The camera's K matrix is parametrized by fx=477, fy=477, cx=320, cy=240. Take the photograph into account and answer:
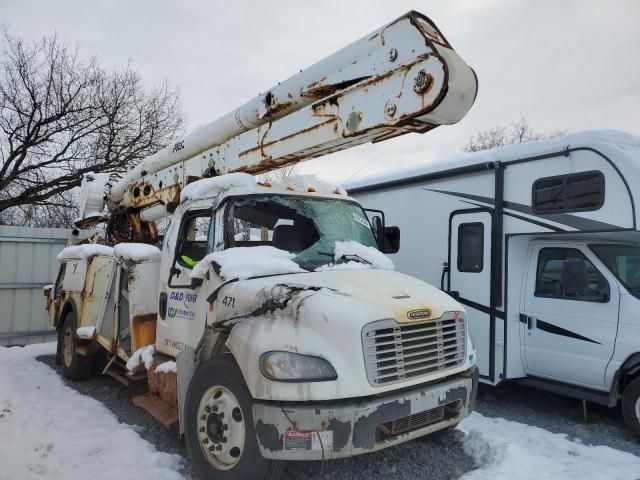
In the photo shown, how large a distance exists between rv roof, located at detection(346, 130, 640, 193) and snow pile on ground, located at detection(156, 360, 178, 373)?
417 cm

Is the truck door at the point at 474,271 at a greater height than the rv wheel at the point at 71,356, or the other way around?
the truck door at the point at 474,271

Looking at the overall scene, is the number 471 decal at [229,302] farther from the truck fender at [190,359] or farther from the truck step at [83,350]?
the truck step at [83,350]

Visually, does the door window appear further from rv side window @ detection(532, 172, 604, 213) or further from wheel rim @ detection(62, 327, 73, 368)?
rv side window @ detection(532, 172, 604, 213)

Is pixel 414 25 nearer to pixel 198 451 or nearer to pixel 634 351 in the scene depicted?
pixel 198 451

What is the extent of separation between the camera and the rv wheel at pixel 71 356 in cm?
670

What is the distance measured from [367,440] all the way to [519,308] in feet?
11.6

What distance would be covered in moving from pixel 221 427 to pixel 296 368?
0.85 meters

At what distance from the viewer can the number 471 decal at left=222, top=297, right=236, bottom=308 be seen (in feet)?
12.0

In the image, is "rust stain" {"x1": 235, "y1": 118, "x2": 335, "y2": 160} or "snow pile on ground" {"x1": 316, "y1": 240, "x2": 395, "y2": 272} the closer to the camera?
"rust stain" {"x1": 235, "y1": 118, "x2": 335, "y2": 160}

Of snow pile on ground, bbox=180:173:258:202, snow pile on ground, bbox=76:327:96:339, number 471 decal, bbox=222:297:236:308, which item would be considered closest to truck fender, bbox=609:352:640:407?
number 471 decal, bbox=222:297:236:308

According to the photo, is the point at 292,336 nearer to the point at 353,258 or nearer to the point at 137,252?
the point at 353,258

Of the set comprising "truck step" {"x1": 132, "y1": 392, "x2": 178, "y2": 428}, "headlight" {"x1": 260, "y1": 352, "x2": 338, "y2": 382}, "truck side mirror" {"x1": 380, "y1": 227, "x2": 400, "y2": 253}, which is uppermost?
"truck side mirror" {"x1": 380, "y1": 227, "x2": 400, "y2": 253}

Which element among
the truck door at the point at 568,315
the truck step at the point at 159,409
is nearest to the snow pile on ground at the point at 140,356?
the truck step at the point at 159,409

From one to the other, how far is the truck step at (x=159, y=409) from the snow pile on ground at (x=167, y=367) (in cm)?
36
